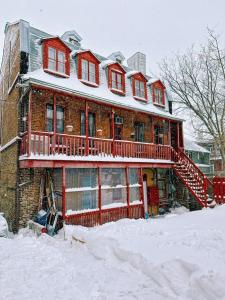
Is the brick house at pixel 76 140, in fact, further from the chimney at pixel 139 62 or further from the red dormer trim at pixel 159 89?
the chimney at pixel 139 62

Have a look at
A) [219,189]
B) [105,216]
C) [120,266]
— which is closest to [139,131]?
[219,189]

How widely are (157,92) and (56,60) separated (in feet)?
28.9

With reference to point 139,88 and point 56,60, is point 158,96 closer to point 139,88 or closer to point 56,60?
point 139,88

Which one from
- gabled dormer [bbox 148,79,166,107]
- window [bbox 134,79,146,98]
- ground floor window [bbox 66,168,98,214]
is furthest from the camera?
gabled dormer [bbox 148,79,166,107]

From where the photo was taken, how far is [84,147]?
12.2 meters

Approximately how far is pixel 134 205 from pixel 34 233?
18.9 ft

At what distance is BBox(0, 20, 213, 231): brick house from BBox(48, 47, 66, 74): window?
0.17 ft

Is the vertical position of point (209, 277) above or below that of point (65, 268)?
above

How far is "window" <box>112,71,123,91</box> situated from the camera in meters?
16.0

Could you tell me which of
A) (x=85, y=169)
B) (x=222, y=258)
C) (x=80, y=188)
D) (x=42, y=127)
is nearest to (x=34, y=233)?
(x=80, y=188)

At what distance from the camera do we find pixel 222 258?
17.4 feet

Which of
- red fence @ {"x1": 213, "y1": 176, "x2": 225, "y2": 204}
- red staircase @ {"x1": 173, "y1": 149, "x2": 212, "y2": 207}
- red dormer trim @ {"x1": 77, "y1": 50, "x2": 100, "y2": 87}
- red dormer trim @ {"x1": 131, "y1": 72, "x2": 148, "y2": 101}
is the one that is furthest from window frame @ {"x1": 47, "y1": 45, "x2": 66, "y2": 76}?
red fence @ {"x1": 213, "y1": 176, "x2": 225, "y2": 204}

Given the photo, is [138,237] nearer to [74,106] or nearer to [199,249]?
[199,249]

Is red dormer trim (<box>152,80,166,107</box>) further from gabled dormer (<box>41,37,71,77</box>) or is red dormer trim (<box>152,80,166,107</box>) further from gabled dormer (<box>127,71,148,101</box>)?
gabled dormer (<box>41,37,71,77</box>)
